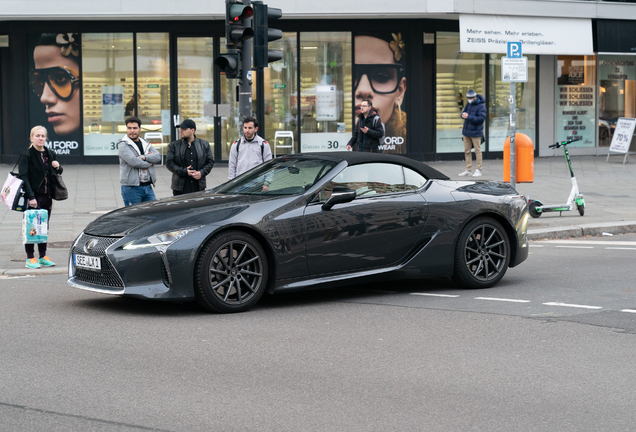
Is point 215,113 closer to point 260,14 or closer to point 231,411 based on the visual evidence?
point 260,14

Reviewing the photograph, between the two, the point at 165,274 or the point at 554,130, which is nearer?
the point at 165,274

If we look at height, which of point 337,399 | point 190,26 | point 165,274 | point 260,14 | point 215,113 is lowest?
point 337,399

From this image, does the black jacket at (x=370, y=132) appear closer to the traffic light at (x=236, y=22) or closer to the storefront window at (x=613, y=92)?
the traffic light at (x=236, y=22)

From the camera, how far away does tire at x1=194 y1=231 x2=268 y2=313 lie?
699cm

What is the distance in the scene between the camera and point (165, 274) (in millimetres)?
6902

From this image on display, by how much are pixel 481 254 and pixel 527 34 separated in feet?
53.7

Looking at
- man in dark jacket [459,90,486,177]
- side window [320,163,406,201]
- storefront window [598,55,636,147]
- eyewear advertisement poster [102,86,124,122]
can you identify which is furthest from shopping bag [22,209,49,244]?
storefront window [598,55,636,147]

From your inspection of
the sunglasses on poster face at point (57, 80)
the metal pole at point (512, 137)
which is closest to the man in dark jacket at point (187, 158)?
the metal pole at point (512, 137)

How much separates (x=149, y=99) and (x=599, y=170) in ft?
39.1

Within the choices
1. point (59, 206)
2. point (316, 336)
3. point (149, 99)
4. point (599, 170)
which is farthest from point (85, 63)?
point (316, 336)

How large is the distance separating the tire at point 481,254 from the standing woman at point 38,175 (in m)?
4.65

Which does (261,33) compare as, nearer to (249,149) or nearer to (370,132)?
(249,149)

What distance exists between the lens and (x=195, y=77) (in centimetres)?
2331

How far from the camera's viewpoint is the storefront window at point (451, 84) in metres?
24.0
